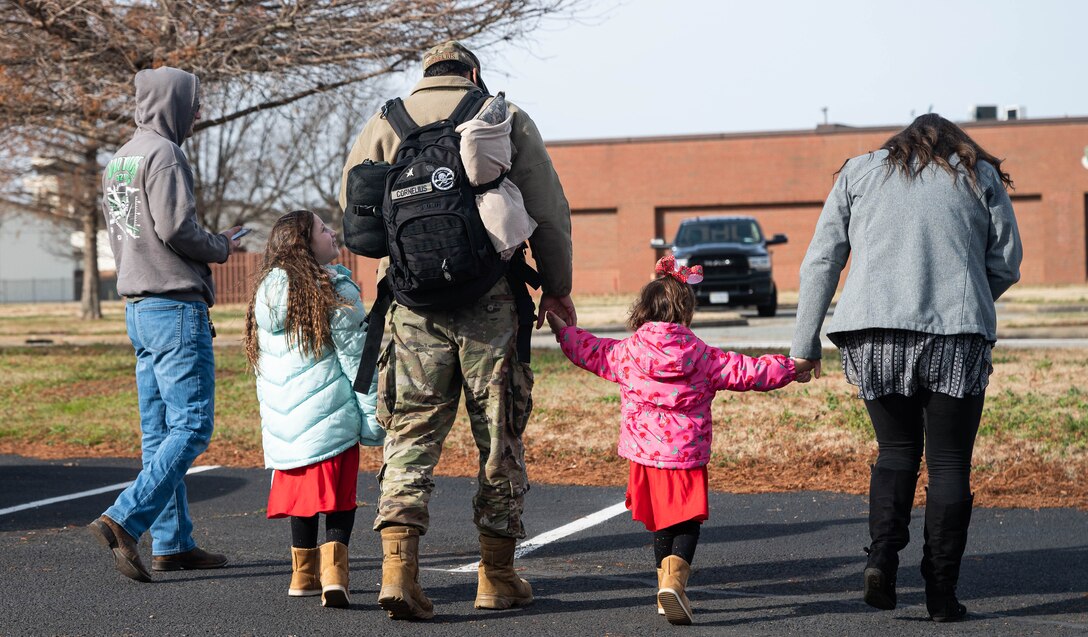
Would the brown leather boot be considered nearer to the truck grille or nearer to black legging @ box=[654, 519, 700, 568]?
black legging @ box=[654, 519, 700, 568]

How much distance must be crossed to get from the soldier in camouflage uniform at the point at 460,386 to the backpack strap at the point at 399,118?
36 millimetres

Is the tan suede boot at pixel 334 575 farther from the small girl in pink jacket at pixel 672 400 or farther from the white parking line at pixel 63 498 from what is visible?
the white parking line at pixel 63 498

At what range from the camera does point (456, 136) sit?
14.2ft

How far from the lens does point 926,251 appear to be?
434 centimetres

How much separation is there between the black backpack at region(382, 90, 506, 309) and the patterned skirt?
139 cm

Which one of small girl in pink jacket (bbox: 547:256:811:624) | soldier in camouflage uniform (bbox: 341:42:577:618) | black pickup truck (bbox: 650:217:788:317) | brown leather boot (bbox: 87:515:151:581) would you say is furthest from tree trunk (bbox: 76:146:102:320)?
small girl in pink jacket (bbox: 547:256:811:624)

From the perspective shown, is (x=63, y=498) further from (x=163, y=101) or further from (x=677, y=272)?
(x=677, y=272)

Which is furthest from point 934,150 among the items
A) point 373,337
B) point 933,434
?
point 373,337

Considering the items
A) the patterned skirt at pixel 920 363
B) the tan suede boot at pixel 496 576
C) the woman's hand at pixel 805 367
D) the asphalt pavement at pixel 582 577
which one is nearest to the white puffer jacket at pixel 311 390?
the asphalt pavement at pixel 582 577

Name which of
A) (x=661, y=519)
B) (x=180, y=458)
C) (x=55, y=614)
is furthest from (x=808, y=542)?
(x=55, y=614)

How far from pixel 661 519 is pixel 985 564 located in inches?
67.0

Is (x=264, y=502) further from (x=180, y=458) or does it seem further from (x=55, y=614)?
(x=55, y=614)

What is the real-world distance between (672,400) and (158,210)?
230cm

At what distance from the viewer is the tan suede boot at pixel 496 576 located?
4.57 metres
